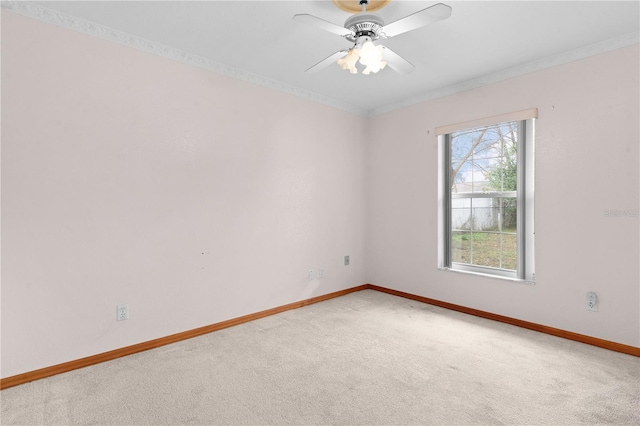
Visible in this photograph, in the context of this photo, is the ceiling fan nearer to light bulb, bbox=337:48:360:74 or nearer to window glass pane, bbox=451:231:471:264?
light bulb, bbox=337:48:360:74

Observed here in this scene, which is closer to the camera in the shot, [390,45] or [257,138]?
[390,45]

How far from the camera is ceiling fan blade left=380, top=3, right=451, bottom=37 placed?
1773 mm

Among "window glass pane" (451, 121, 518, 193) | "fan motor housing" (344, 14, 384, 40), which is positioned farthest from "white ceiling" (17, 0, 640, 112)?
"window glass pane" (451, 121, 518, 193)

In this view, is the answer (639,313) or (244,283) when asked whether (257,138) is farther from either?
(639,313)

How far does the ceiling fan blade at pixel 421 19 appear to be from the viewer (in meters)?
1.77

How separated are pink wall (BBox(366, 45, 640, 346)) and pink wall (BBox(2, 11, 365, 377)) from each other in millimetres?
1837

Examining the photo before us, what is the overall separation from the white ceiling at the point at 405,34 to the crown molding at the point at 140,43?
0.15 ft

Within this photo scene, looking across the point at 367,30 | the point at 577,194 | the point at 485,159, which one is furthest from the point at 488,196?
the point at 367,30

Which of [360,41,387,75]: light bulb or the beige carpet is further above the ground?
[360,41,387,75]: light bulb

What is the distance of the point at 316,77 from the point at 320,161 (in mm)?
986

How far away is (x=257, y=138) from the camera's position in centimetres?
350

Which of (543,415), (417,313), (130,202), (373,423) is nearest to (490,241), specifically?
(417,313)

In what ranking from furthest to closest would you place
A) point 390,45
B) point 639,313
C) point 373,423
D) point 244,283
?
point 244,283 → point 390,45 → point 639,313 → point 373,423

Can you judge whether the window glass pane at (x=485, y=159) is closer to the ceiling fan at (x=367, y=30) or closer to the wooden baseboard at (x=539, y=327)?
the wooden baseboard at (x=539, y=327)
